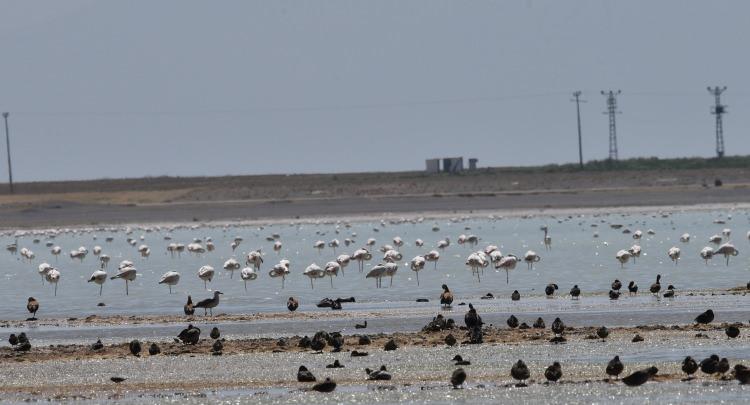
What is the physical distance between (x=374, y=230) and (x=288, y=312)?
35724 mm

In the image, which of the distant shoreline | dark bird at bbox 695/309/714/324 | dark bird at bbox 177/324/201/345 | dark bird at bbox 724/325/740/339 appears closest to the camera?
dark bird at bbox 724/325/740/339

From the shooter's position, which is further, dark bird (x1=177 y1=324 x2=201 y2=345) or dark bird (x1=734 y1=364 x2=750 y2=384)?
dark bird (x1=177 y1=324 x2=201 y2=345)

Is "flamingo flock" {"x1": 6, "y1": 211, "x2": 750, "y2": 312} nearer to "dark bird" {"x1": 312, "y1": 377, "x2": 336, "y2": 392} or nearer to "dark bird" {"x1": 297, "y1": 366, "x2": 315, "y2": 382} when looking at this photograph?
"dark bird" {"x1": 297, "y1": 366, "x2": 315, "y2": 382}

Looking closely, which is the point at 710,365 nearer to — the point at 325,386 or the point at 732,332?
the point at 732,332

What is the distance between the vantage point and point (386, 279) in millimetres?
33375

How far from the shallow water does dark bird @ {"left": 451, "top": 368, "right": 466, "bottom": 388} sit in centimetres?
853

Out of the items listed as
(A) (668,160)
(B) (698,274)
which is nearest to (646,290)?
(B) (698,274)

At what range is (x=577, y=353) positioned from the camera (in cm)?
1830

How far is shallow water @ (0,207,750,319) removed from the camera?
2883cm

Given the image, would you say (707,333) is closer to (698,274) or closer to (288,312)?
(288,312)

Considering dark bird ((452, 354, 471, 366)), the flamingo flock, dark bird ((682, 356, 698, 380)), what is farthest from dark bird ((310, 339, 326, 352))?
the flamingo flock

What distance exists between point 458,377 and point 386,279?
17.6 metres

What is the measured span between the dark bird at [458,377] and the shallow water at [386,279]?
28.0 feet

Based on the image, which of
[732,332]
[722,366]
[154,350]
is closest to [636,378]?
[722,366]
